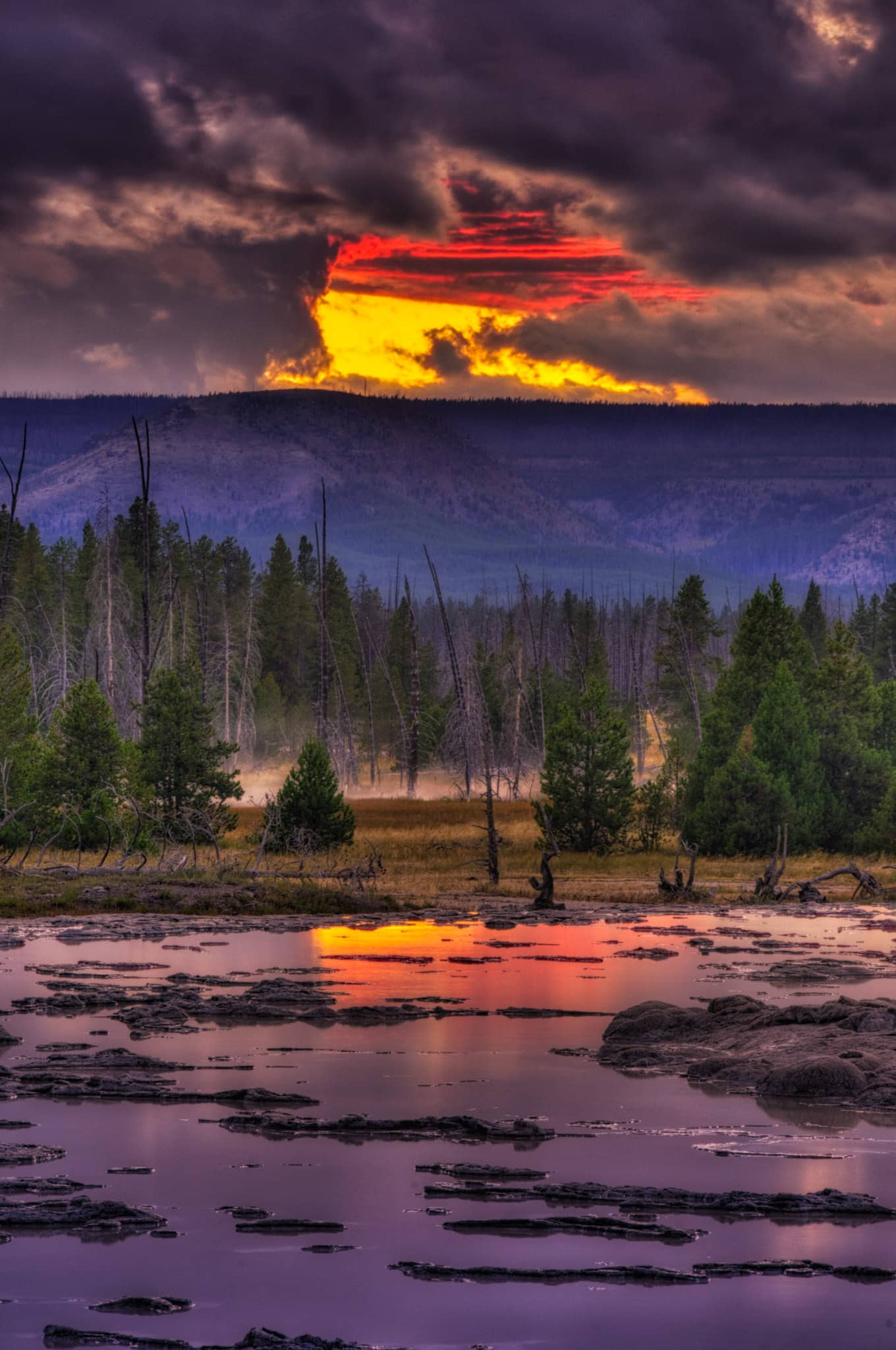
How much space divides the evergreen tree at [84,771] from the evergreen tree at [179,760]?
8.25 feet

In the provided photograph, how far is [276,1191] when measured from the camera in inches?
610

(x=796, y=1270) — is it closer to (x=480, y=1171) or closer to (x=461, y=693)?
(x=480, y=1171)

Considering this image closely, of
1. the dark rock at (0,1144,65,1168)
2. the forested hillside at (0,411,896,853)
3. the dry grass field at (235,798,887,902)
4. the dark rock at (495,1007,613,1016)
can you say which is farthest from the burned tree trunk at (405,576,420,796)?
the dark rock at (0,1144,65,1168)

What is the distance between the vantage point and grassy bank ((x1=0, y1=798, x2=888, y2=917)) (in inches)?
1545

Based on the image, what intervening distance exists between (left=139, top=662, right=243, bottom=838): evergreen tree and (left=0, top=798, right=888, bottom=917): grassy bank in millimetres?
1688

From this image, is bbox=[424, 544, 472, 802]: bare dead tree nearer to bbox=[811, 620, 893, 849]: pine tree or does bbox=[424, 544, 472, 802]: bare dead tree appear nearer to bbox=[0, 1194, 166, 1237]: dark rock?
bbox=[811, 620, 893, 849]: pine tree

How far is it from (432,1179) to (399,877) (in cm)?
3402

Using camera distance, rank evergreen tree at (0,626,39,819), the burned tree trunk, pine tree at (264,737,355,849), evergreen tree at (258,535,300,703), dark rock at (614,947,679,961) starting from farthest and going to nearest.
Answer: evergreen tree at (258,535,300,703)
the burned tree trunk
pine tree at (264,737,355,849)
evergreen tree at (0,626,39,819)
dark rock at (614,947,679,961)

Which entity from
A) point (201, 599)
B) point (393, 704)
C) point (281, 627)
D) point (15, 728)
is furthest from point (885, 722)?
point (201, 599)

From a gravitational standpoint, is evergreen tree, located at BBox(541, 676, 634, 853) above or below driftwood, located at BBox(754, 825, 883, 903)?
above

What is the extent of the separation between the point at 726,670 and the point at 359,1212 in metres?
52.3

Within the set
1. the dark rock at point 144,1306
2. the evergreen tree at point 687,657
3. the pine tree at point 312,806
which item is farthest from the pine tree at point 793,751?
the dark rock at point 144,1306

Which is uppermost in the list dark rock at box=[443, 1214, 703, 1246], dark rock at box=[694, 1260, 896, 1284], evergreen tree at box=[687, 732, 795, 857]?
evergreen tree at box=[687, 732, 795, 857]

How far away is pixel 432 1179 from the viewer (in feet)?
52.7
